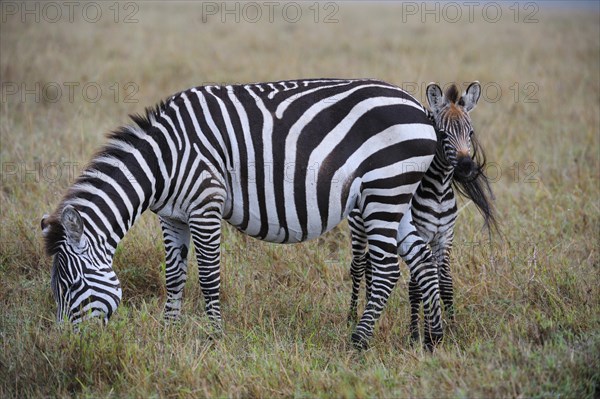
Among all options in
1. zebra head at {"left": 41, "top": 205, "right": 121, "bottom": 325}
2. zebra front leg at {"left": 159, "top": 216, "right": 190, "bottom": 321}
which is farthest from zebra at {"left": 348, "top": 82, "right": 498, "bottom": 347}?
zebra head at {"left": 41, "top": 205, "right": 121, "bottom": 325}

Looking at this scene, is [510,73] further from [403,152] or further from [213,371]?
[213,371]

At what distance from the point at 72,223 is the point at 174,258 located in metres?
1.02

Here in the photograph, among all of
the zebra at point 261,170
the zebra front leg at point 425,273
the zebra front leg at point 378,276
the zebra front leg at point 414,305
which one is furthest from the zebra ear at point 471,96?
the zebra front leg at point 414,305

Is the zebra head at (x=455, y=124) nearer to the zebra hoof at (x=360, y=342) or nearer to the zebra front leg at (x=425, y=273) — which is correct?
the zebra front leg at (x=425, y=273)

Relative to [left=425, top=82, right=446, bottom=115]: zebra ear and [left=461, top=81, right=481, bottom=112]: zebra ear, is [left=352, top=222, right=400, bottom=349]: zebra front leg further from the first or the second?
[left=461, top=81, right=481, bottom=112]: zebra ear

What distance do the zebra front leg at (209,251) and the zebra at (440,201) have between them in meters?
1.21

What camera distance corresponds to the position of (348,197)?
5.09 meters

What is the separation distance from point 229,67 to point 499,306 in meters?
9.78

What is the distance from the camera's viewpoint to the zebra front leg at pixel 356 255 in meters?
5.59

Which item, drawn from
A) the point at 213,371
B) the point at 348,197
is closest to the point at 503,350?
Result: the point at 348,197

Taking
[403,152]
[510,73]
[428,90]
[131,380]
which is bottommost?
[131,380]

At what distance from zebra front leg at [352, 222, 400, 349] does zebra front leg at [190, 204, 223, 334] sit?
3.63 feet

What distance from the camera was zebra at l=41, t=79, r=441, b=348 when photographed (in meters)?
4.81

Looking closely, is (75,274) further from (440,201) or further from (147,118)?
(440,201)
